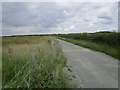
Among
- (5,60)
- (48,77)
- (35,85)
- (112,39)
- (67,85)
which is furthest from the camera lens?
(112,39)

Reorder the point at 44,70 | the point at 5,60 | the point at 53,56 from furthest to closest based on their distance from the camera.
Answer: the point at 53,56 → the point at 5,60 → the point at 44,70

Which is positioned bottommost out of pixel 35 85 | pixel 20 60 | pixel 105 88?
pixel 105 88

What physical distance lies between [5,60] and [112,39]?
440 inches

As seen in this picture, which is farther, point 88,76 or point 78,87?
point 88,76

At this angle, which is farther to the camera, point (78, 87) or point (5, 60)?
point (5, 60)

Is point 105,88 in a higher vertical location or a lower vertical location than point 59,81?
lower

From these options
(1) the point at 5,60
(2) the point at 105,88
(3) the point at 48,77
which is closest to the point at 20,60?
(1) the point at 5,60

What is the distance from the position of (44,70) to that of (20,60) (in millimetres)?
1456

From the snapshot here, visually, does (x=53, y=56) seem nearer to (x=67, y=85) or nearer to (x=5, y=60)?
(x=5, y=60)

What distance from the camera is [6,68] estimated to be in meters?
4.65

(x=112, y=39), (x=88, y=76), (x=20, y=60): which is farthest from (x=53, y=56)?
(x=112, y=39)

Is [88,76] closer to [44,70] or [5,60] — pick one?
[44,70]

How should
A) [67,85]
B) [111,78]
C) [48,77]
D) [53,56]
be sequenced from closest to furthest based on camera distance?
[67,85] < [48,77] < [111,78] < [53,56]

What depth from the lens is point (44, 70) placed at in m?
4.45
